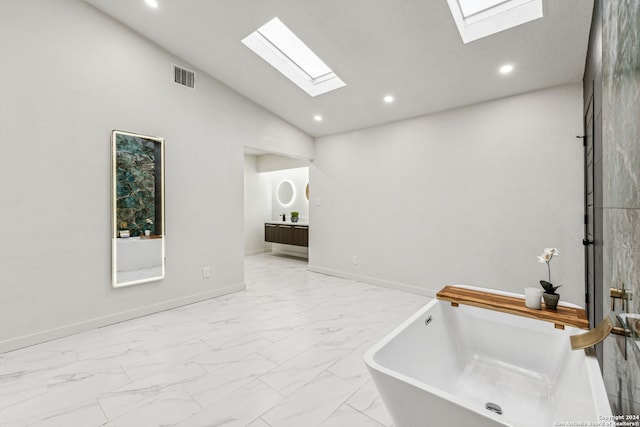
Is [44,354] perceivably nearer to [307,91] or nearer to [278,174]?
[307,91]

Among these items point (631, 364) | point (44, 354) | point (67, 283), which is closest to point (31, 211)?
point (67, 283)

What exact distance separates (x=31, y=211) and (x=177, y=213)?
124 cm

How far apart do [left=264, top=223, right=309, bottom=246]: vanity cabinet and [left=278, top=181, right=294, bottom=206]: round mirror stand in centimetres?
76

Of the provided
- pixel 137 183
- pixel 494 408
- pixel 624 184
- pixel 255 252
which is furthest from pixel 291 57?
pixel 255 252

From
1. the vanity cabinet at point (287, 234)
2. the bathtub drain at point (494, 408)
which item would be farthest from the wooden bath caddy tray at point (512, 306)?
the vanity cabinet at point (287, 234)

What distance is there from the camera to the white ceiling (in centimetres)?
229

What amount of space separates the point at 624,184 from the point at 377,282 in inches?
141

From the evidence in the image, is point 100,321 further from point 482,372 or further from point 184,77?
point 482,372

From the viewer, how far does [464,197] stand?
3518 mm

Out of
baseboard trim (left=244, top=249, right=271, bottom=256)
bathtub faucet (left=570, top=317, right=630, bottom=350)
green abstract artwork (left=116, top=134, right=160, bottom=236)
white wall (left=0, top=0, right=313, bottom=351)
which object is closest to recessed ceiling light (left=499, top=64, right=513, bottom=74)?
bathtub faucet (left=570, top=317, right=630, bottom=350)

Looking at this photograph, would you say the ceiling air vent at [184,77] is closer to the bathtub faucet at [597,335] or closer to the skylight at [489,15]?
the skylight at [489,15]

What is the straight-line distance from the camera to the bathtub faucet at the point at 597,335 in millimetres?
986

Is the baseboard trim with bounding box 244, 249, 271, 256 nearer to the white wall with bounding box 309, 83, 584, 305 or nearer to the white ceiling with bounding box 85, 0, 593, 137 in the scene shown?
the white wall with bounding box 309, 83, 584, 305

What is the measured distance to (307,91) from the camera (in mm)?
3676
